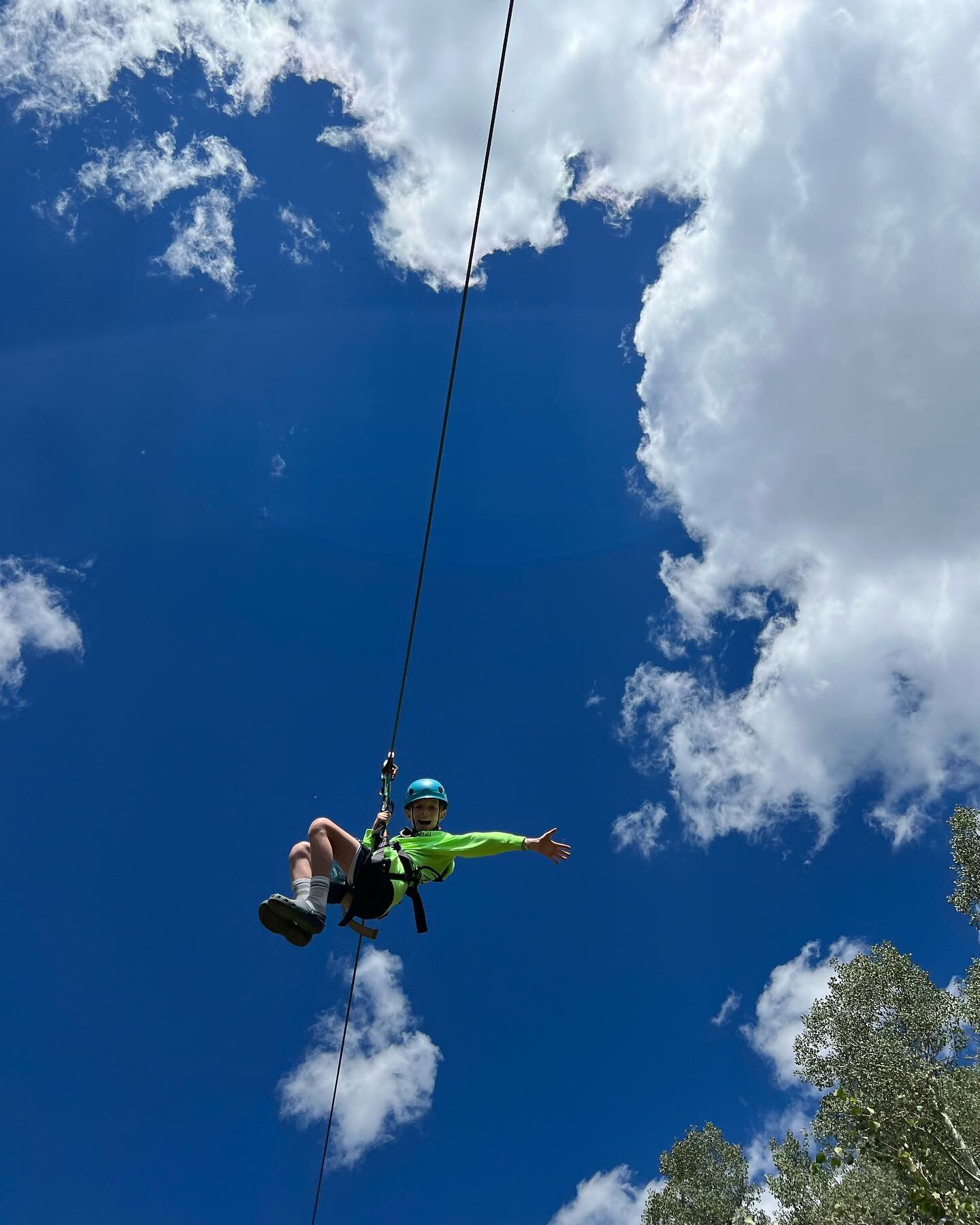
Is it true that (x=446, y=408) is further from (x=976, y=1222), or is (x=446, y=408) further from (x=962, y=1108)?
(x=962, y=1108)

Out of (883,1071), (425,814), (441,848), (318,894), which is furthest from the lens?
(883,1071)

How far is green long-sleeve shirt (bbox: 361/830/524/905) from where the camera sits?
6590 mm

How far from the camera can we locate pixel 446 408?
601 cm

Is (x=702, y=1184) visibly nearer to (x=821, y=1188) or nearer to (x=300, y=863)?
(x=821, y=1188)

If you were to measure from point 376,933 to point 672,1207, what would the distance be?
1008 inches

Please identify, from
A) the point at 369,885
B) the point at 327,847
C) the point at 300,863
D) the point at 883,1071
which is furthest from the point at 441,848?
the point at 883,1071

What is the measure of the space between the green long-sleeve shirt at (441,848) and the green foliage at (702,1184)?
951 inches

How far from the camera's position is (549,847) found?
6.54 metres

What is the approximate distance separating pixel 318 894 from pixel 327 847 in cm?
43

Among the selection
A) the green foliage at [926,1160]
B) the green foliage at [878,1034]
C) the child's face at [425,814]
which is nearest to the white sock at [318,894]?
the child's face at [425,814]

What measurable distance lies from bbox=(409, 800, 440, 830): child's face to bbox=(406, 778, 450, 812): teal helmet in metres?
0.04

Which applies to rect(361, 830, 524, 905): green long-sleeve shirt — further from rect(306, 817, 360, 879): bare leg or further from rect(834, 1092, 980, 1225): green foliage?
rect(834, 1092, 980, 1225): green foliage

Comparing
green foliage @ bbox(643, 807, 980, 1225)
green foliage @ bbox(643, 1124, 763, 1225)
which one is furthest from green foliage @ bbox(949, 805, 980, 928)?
green foliage @ bbox(643, 1124, 763, 1225)

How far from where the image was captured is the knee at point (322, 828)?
622 cm
